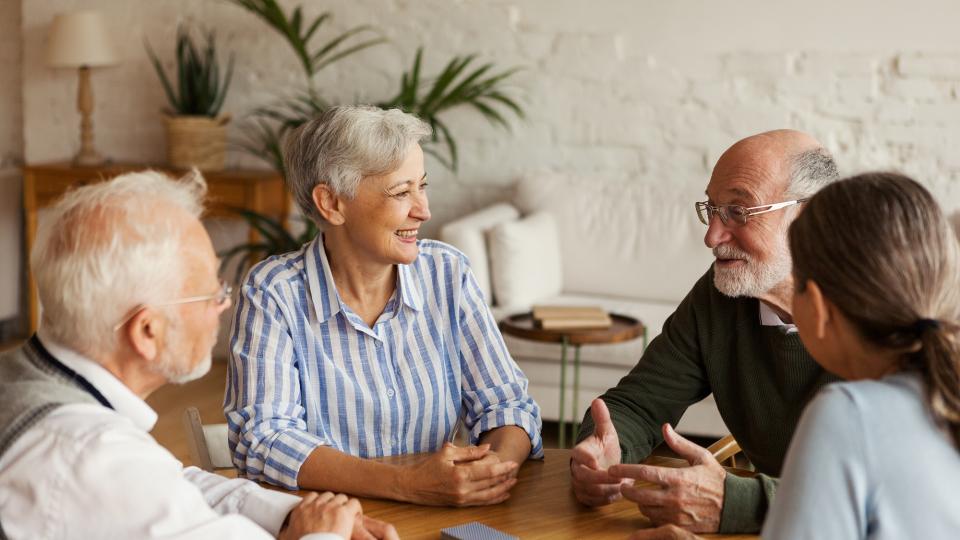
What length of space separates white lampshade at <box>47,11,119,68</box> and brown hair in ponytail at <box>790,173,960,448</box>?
4.98m

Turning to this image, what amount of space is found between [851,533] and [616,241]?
389cm

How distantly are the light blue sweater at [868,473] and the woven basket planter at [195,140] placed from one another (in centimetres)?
473

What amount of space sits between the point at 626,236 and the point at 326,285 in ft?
9.86

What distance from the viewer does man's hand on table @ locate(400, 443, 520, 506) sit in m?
1.82

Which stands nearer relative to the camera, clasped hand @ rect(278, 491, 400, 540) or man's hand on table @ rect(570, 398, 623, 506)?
clasped hand @ rect(278, 491, 400, 540)

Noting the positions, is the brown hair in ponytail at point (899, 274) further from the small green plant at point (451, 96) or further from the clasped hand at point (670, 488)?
the small green plant at point (451, 96)

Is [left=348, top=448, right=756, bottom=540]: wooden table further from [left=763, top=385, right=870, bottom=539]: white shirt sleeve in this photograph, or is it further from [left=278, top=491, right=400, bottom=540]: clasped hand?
[left=763, top=385, right=870, bottom=539]: white shirt sleeve

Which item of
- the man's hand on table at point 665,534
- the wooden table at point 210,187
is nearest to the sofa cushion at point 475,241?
the wooden table at point 210,187

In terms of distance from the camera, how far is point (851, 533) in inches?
48.3

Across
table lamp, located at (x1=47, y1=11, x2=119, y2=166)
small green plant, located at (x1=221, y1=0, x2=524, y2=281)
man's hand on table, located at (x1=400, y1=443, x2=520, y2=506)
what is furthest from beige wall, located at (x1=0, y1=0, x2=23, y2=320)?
man's hand on table, located at (x1=400, y1=443, x2=520, y2=506)

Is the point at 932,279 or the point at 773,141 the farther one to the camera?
the point at 773,141

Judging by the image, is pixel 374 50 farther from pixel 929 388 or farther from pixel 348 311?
pixel 929 388

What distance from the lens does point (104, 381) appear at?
1.42 metres

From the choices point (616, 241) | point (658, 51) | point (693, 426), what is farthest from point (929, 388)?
point (658, 51)
